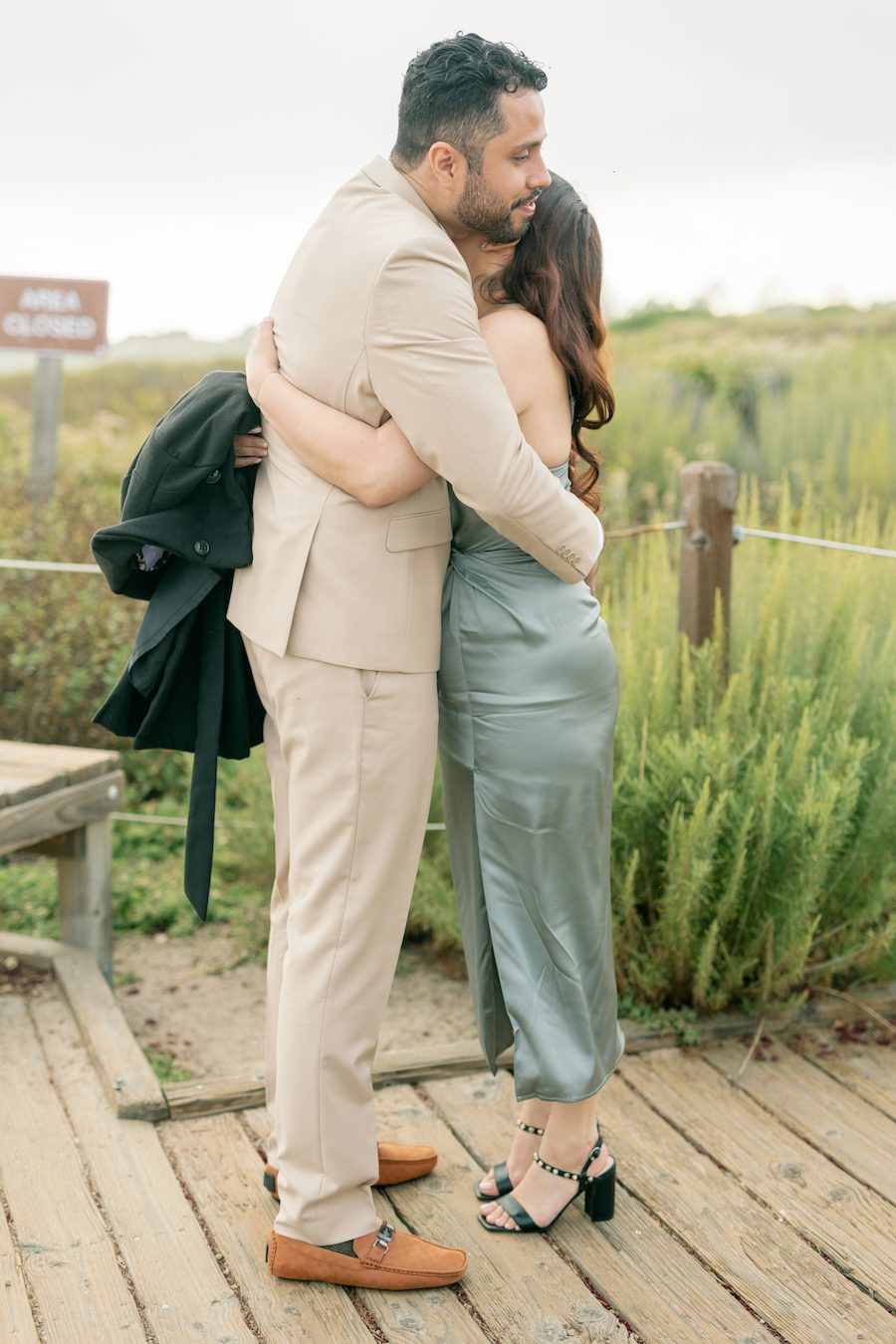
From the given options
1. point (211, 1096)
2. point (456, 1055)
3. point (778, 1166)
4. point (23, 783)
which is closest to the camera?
point (778, 1166)

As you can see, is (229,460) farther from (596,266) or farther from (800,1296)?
(800,1296)

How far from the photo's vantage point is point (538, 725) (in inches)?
83.1

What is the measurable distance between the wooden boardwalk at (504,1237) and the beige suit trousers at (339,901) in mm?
194

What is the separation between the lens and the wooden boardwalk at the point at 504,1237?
2.02 metres

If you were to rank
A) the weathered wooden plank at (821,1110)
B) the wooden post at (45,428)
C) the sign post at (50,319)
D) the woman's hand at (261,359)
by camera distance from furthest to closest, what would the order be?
the sign post at (50,319)
the wooden post at (45,428)
the weathered wooden plank at (821,1110)
the woman's hand at (261,359)

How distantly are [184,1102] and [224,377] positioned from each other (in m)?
1.47

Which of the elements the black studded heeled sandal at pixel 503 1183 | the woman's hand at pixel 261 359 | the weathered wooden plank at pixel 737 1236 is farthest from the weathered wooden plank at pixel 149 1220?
the woman's hand at pixel 261 359

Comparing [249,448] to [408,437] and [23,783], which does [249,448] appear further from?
[23,783]

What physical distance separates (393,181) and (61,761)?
197cm

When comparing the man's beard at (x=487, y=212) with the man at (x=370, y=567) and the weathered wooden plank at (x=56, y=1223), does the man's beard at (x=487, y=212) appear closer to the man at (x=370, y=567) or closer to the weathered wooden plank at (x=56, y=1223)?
the man at (x=370, y=567)

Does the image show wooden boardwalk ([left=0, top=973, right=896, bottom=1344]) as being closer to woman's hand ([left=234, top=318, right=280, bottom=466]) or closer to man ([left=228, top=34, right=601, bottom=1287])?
man ([left=228, top=34, right=601, bottom=1287])

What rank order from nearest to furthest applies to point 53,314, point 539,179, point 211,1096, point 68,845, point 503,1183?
1. point 539,179
2. point 503,1183
3. point 211,1096
4. point 68,845
5. point 53,314

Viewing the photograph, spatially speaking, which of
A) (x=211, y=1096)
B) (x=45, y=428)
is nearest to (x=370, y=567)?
(x=211, y=1096)

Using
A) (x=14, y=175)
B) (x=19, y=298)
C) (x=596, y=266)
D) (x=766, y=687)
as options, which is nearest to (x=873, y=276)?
(x=14, y=175)
